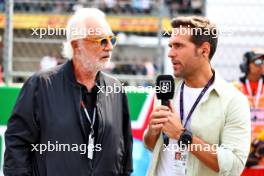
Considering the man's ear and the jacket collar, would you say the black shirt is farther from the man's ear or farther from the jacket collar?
the man's ear

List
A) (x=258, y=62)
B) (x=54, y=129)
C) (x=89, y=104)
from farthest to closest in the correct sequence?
1. (x=258, y=62)
2. (x=89, y=104)
3. (x=54, y=129)

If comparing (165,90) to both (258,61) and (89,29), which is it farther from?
(258,61)

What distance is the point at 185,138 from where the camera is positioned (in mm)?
3432

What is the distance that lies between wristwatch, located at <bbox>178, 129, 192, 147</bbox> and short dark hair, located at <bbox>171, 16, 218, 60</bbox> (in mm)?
582

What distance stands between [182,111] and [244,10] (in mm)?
3393

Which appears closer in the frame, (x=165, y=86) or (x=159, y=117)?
(x=159, y=117)

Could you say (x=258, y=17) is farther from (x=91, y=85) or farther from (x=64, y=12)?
(x=91, y=85)

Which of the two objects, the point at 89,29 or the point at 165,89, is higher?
the point at 89,29

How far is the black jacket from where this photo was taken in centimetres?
351

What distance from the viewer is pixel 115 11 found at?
29.2ft

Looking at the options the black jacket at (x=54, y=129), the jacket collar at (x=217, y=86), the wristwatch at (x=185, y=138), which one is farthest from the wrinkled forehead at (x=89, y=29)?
the wristwatch at (x=185, y=138)
